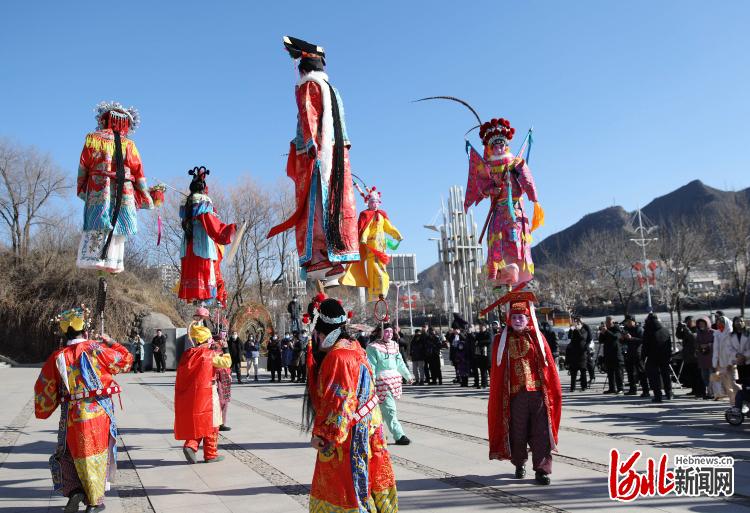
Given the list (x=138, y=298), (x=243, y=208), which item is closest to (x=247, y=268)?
(x=243, y=208)

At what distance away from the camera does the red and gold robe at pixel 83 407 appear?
5.34 m

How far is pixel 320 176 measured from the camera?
5.08 meters

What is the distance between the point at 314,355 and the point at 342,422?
670 millimetres

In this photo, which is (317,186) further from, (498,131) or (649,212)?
(649,212)

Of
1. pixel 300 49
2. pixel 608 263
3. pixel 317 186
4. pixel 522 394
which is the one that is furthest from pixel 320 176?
pixel 608 263

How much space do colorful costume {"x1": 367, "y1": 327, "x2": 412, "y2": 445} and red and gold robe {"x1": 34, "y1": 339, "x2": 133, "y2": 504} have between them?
3.20m

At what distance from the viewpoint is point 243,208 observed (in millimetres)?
33250

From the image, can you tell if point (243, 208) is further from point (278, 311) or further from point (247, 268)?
point (278, 311)

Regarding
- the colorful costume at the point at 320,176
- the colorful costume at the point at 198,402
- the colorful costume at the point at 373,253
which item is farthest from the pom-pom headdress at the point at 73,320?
the colorful costume at the point at 373,253

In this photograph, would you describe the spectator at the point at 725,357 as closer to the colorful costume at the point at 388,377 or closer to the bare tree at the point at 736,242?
the colorful costume at the point at 388,377

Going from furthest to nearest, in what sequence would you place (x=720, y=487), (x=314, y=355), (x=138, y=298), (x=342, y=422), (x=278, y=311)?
(x=278, y=311) < (x=138, y=298) < (x=720, y=487) < (x=314, y=355) < (x=342, y=422)

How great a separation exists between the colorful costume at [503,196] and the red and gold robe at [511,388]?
1586 millimetres

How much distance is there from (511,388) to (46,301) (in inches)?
1170

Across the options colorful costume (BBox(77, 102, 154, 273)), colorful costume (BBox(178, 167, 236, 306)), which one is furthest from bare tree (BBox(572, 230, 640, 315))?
colorful costume (BBox(77, 102, 154, 273))
